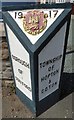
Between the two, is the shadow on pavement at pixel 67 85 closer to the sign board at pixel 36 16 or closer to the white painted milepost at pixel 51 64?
the white painted milepost at pixel 51 64

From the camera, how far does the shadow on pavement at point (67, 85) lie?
6.42 m

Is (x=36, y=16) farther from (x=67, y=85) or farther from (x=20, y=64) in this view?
(x=67, y=85)

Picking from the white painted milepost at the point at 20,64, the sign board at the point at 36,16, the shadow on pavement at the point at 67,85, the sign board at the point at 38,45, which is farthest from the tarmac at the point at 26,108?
the sign board at the point at 36,16

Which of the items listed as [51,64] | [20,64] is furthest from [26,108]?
[51,64]

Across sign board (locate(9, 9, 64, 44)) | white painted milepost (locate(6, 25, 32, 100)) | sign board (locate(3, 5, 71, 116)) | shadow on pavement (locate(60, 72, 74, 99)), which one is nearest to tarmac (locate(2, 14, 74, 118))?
Result: shadow on pavement (locate(60, 72, 74, 99))

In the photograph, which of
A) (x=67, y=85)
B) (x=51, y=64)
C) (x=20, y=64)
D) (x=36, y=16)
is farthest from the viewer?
(x=67, y=85)

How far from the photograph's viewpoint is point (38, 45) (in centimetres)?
488

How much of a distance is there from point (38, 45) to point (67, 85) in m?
2.17

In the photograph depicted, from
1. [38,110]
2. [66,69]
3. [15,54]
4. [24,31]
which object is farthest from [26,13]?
[66,69]

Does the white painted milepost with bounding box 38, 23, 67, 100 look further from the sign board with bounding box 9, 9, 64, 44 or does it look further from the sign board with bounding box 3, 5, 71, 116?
the sign board with bounding box 9, 9, 64, 44

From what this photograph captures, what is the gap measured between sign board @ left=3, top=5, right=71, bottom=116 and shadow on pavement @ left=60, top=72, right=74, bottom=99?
734 mm

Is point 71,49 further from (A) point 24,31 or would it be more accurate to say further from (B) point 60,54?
(A) point 24,31

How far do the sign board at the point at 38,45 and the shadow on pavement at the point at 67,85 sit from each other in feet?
2.41

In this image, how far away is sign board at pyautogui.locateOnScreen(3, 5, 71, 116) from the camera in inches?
197
